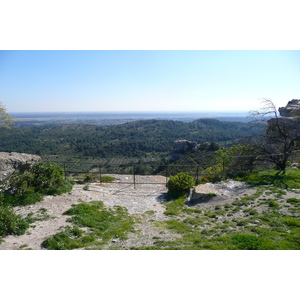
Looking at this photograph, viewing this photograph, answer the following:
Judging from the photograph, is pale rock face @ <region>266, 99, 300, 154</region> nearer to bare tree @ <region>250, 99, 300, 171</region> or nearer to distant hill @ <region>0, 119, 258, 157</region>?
bare tree @ <region>250, 99, 300, 171</region>

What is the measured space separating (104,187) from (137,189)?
5.52 ft

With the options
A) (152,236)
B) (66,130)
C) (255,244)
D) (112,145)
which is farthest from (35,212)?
(66,130)

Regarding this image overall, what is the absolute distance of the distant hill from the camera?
57381mm

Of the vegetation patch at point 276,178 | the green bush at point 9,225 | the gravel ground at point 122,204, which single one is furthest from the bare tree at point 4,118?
the vegetation patch at point 276,178

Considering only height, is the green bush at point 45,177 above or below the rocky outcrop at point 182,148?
above

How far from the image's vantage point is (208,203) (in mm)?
8055

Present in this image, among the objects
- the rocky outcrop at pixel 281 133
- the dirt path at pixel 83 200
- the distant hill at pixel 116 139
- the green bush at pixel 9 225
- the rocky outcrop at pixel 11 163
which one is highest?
the rocky outcrop at pixel 281 133

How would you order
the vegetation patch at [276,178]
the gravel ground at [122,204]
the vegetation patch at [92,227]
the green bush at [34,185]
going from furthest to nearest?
1. the vegetation patch at [276,178]
2. the green bush at [34,185]
3. the gravel ground at [122,204]
4. the vegetation patch at [92,227]

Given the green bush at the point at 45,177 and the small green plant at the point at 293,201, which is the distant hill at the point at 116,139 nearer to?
the green bush at the point at 45,177

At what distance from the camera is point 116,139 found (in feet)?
246

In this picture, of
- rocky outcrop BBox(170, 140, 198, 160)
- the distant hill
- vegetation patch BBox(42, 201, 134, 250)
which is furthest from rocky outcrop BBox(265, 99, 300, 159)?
the distant hill

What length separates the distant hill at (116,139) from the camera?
57381 millimetres

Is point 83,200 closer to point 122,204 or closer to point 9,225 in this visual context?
point 122,204

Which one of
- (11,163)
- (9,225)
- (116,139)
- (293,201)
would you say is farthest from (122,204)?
(116,139)
